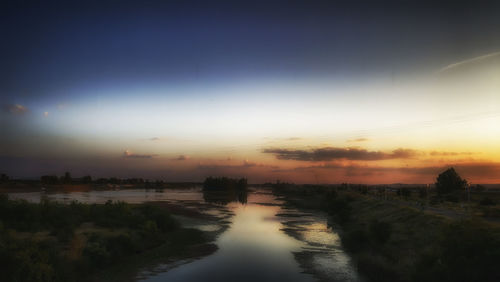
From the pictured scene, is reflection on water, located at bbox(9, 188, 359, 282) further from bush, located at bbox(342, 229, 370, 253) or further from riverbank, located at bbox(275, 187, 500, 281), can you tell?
riverbank, located at bbox(275, 187, 500, 281)

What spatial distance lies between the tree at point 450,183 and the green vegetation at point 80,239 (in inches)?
2185

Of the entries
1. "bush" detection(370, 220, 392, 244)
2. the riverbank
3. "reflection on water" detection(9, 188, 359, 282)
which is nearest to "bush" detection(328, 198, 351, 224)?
"reflection on water" detection(9, 188, 359, 282)

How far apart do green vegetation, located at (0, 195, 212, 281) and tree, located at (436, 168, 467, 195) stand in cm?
5549

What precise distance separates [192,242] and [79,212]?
1225 centimetres

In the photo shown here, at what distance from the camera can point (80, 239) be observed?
961 inches

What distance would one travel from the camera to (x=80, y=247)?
71.2 feet

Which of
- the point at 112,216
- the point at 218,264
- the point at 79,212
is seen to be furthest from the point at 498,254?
the point at 79,212

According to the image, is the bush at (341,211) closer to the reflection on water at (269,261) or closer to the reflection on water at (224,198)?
the reflection on water at (269,261)

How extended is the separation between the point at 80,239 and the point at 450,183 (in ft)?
222

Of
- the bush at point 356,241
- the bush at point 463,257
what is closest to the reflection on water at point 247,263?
the bush at point 356,241

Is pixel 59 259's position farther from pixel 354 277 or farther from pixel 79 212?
pixel 79 212

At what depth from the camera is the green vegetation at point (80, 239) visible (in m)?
15.1

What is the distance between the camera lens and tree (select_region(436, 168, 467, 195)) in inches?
2734

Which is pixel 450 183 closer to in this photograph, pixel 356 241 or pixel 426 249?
pixel 356 241
